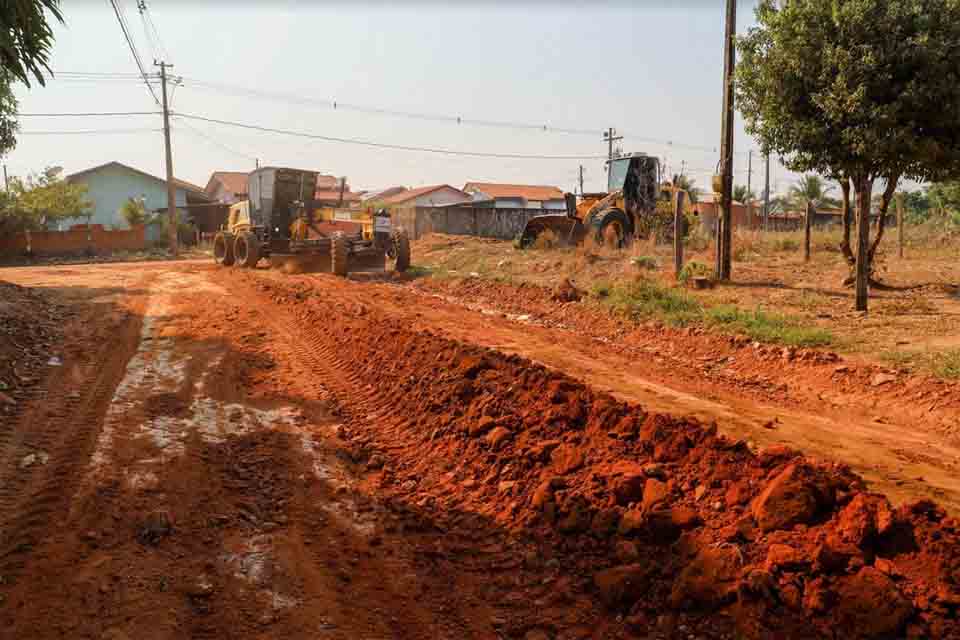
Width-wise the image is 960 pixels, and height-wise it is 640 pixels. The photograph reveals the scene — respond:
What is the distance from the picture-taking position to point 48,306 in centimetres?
1356

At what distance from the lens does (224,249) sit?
78.8 ft

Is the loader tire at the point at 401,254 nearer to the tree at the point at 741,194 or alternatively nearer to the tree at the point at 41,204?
the tree at the point at 41,204

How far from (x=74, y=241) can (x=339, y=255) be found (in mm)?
21052

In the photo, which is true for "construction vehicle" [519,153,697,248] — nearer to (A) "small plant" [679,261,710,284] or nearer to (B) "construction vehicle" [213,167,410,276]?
(B) "construction vehicle" [213,167,410,276]

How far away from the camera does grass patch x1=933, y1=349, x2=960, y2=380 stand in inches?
297

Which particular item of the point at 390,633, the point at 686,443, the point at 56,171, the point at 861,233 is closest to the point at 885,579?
the point at 686,443

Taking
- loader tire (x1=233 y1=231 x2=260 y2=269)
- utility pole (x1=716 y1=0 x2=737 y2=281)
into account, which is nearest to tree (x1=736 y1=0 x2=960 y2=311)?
utility pole (x1=716 y1=0 x2=737 y2=281)

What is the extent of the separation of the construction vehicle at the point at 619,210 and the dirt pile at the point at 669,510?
15036mm

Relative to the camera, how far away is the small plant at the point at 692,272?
14578 millimetres

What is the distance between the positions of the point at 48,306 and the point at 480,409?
11.0 m

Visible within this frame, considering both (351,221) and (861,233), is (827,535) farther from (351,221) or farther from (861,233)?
(351,221)

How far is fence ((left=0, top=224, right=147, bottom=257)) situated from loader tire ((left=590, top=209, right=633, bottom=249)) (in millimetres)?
25565

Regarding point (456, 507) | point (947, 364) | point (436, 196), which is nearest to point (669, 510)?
point (456, 507)

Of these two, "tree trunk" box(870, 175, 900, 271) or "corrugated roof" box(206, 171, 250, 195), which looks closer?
"tree trunk" box(870, 175, 900, 271)
